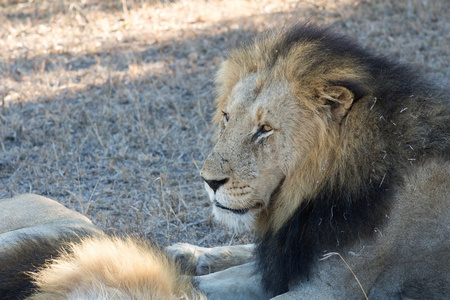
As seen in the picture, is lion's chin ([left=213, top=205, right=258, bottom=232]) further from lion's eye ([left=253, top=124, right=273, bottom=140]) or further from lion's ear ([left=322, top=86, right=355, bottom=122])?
lion's ear ([left=322, top=86, right=355, bottom=122])

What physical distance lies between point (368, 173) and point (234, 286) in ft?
3.93

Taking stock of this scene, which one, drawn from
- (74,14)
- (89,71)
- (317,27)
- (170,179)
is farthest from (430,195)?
(74,14)

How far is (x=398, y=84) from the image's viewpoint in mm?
2809

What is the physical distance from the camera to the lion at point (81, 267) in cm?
248

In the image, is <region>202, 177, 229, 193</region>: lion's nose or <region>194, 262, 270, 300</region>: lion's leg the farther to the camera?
<region>194, 262, 270, 300</region>: lion's leg

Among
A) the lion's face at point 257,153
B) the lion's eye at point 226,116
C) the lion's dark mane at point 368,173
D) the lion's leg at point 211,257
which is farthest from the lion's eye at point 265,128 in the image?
the lion's leg at point 211,257

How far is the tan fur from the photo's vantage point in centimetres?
→ 246

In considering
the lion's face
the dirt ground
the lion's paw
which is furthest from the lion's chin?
the dirt ground

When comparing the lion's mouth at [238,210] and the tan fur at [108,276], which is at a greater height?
the lion's mouth at [238,210]

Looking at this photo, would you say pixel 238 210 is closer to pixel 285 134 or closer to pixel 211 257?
pixel 285 134

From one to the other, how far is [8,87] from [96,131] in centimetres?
191

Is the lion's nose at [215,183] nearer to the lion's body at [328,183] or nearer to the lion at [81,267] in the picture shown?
the lion's body at [328,183]

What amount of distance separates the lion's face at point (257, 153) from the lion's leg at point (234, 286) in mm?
591

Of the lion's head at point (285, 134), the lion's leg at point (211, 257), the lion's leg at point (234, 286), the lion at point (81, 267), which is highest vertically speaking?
the lion's head at point (285, 134)
